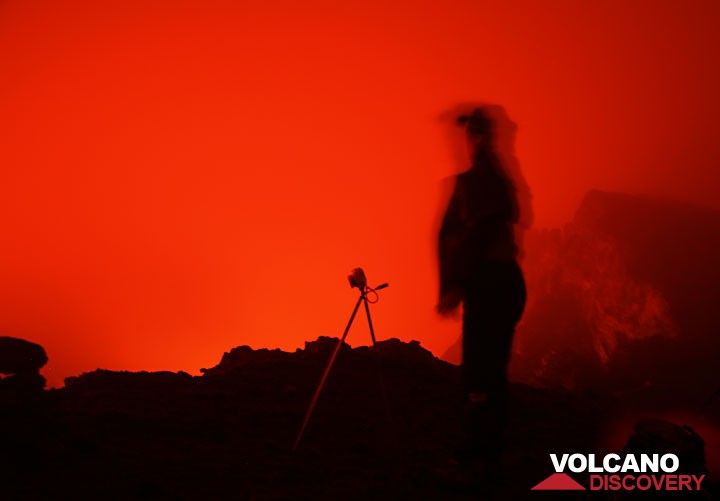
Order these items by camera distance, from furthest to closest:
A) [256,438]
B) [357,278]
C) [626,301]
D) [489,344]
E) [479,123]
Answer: [626,301]
[357,278]
[256,438]
[479,123]
[489,344]

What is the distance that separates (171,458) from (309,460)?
4.21 feet

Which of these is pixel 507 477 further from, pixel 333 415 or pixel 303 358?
pixel 303 358

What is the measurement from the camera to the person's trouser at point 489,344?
3.87 meters

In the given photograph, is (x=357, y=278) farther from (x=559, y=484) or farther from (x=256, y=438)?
(x=559, y=484)

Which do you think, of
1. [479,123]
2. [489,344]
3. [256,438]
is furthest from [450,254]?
[256,438]

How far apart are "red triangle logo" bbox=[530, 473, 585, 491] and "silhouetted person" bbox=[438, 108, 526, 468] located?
480 mm

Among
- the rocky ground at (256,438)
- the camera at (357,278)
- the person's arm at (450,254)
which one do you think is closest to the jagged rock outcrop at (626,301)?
the rocky ground at (256,438)

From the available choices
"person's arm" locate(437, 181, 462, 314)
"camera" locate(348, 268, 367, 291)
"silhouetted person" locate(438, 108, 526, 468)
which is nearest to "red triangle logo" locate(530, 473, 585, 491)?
"silhouetted person" locate(438, 108, 526, 468)

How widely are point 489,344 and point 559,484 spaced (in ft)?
4.28

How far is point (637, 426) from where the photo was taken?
436 centimetres

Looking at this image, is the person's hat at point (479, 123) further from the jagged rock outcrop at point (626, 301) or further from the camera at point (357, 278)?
the jagged rock outcrop at point (626, 301)

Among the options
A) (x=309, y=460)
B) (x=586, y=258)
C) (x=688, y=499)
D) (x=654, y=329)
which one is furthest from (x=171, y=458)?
(x=586, y=258)

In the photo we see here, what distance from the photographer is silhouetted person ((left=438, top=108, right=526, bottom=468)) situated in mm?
3908

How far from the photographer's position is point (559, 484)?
12.7 ft
